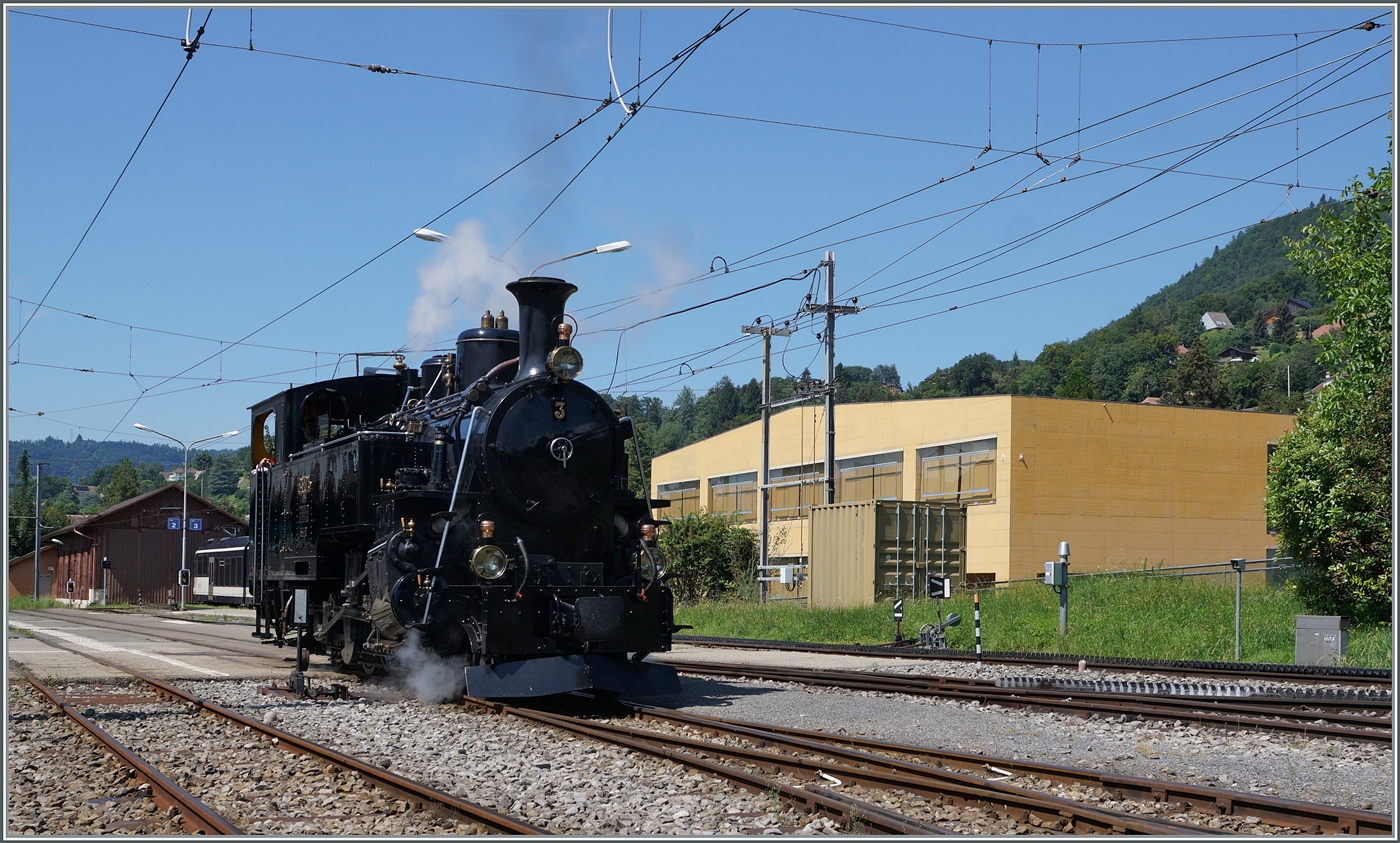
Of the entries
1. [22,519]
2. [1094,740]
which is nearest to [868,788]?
[1094,740]

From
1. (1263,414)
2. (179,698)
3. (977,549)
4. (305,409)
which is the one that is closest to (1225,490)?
(1263,414)

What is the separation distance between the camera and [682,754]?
8.52 meters

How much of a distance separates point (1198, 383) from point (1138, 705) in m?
93.8

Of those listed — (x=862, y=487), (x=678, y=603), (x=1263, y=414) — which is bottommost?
(x=678, y=603)

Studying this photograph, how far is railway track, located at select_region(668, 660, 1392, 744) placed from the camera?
1025cm

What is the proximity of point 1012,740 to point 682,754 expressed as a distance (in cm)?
308

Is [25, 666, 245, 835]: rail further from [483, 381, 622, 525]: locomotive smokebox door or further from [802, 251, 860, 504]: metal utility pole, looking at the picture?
[802, 251, 860, 504]: metal utility pole

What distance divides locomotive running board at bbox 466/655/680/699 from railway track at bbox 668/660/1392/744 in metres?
3.30

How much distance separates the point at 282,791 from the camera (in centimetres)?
768

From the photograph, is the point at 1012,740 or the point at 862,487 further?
the point at 862,487

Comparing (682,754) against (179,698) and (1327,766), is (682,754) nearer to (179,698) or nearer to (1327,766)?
(1327,766)

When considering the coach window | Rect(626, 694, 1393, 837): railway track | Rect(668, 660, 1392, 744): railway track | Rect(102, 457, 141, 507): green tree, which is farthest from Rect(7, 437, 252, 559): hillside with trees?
Rect(626, 694, 1393, 837): railway track

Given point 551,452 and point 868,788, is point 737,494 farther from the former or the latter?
point 868,788

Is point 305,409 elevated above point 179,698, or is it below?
above
